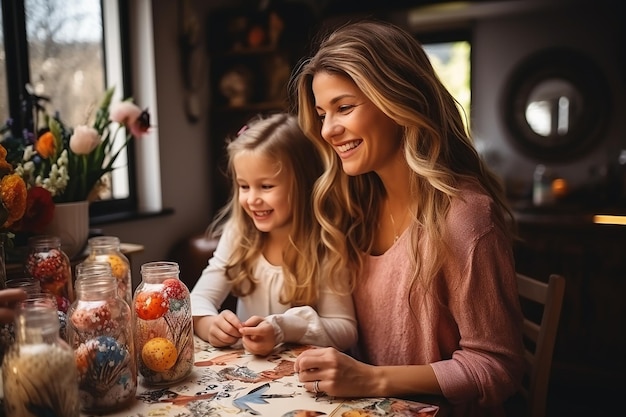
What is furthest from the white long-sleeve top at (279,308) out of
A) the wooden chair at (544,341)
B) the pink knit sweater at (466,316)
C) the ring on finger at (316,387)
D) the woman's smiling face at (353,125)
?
the wooden chair at (544,341)

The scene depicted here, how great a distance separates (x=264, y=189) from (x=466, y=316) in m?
0.62

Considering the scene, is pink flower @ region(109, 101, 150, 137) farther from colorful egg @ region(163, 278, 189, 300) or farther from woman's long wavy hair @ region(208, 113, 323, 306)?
colorful egg @ region(163, 278, 189, 300)

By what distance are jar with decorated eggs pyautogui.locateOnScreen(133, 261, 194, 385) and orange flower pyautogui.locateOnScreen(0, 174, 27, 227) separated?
0.32m

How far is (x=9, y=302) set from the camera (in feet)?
2.69

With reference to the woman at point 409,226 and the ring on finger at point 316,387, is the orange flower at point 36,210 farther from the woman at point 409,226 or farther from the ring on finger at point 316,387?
the ring on finger at point 316,387

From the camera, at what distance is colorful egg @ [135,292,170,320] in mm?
932

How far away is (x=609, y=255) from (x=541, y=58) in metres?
2.12

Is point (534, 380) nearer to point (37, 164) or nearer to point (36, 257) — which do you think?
point (36, 257)

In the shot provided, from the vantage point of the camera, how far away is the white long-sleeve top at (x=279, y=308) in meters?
1.19

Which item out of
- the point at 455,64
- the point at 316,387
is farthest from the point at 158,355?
the point at 455,64

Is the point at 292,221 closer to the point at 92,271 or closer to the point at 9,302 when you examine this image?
the point at 92,271

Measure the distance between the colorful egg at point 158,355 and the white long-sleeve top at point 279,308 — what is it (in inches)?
10.3

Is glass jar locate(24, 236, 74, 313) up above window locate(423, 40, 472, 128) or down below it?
below

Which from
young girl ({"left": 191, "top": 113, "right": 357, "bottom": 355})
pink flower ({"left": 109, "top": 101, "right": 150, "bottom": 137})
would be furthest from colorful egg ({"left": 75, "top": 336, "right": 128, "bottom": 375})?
pink flower ({"left": 109, "top": 101, "right": 150, "bottom": 137})
